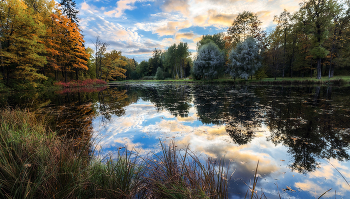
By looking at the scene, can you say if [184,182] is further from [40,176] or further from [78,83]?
[78,83]

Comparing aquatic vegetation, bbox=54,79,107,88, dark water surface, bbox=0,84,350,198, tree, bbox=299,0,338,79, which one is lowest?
dark water surface, bbox=0,84,350,198

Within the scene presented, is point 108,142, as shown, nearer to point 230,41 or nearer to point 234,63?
point 234,63

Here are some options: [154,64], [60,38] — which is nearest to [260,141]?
[60,38]

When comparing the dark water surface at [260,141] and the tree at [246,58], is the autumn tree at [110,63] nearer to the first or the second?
the tree at [246,58]

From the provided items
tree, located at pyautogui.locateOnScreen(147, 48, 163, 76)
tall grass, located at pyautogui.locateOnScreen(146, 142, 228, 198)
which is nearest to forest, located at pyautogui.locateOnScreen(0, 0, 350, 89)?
tall grass, located at pyautogui.locateOnScreen(146, 142, 228, 198)

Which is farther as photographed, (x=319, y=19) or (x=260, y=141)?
(x=319, y=19)

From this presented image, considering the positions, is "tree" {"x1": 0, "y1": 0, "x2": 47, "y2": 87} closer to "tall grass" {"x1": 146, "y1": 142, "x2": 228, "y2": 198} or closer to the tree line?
the tree line

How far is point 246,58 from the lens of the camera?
2898 cm

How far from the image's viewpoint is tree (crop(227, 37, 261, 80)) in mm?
28953

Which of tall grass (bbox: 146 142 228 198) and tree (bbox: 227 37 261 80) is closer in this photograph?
tall grass (bbox: 146 142 228 198)

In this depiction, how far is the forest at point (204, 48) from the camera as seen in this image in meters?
17.7

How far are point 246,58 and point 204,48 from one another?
1025 cm

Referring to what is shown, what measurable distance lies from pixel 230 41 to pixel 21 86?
128 feet

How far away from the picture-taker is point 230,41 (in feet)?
122
